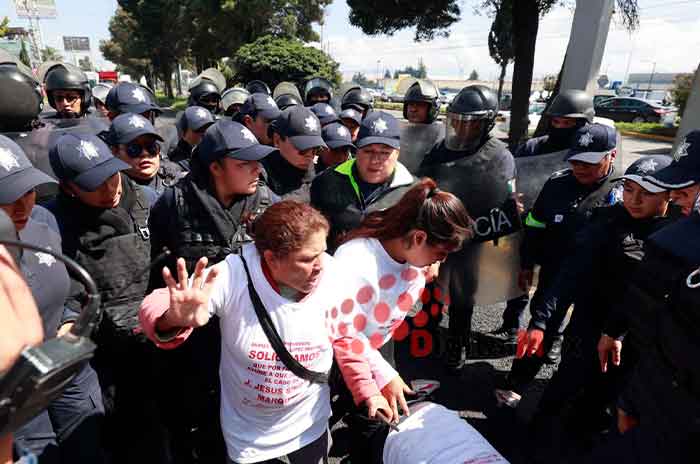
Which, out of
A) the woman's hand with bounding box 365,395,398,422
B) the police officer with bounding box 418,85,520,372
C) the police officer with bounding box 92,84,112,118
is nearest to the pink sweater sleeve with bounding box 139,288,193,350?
the woman's hand with bounding box 365,395,398,422

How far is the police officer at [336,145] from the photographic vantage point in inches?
140

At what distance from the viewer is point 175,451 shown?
241 cm

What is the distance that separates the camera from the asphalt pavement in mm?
2699

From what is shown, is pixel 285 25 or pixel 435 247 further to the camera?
pixel 285 25

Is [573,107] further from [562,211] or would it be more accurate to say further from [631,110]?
[631,110]

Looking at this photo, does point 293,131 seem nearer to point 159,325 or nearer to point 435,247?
point 435,247

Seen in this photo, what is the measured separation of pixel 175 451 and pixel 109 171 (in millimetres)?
1540

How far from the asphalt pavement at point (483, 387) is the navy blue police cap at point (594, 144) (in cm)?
166

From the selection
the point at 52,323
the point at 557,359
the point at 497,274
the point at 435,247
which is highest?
the point at 435,247

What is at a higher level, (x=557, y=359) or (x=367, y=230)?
(x=367, y=230)

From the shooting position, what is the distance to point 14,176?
65.6 inches

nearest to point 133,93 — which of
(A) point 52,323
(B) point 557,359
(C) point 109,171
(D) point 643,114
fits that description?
(C) point 109,171

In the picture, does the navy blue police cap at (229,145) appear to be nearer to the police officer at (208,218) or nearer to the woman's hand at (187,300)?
the police officer at (208,218)

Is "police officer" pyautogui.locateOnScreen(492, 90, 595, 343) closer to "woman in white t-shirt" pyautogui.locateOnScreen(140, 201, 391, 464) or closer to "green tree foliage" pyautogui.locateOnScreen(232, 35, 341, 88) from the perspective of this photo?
"woman in white t-shirt" pyautogui.locateOnScreen(140, 201, 391, 464)
